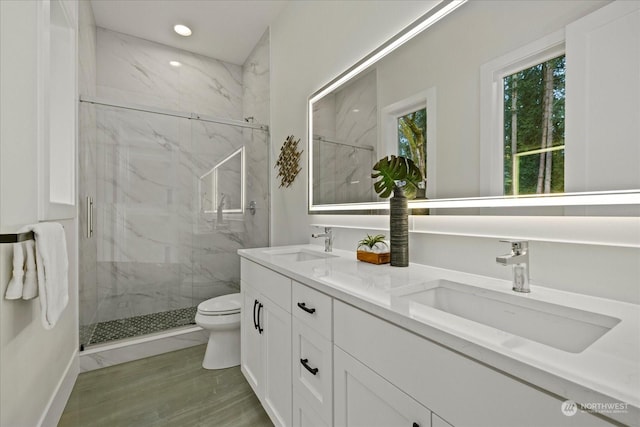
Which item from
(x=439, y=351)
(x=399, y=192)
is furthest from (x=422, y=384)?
(x=399, y=192)

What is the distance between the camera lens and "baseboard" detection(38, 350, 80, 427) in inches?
54.5

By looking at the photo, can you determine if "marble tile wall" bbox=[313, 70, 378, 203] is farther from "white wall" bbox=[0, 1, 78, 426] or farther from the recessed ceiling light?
the recessed ceiling light

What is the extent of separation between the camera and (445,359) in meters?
0.58

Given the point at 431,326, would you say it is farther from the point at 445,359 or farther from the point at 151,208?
the point at 151,208

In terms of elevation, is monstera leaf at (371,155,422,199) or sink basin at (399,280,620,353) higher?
monstera leaf at (371,155,422,199)

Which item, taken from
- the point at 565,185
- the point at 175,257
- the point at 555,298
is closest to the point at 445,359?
the point at 555,298

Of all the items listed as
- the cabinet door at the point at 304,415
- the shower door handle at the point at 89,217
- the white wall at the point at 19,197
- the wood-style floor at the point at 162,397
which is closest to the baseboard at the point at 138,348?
the wood-style floor at the point at 162,397

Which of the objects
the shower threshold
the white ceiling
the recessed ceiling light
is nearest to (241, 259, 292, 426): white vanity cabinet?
the shower threshold

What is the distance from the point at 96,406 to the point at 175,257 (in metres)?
1.26

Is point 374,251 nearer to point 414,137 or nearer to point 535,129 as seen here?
point 414,137

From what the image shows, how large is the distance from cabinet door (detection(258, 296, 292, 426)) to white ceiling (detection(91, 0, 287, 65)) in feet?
7.91

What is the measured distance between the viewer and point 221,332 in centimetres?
204

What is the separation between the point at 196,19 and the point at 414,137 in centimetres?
244

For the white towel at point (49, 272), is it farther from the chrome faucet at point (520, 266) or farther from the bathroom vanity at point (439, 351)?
the chrome faucet at point (520, 266)
